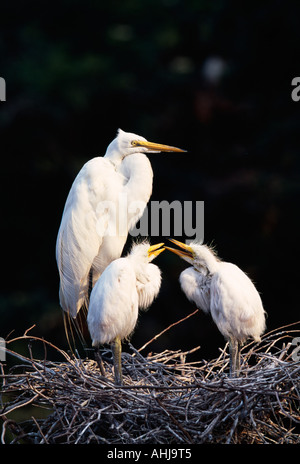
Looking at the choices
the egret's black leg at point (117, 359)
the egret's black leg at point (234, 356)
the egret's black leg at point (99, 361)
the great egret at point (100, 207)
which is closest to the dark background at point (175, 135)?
the great egret at point (100, 207)

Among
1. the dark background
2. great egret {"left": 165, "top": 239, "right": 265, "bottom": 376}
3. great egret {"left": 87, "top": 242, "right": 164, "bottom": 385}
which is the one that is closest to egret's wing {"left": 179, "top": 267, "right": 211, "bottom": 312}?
great egret {"left": 165, "top": 239, "right": 265, "bottom": 376}

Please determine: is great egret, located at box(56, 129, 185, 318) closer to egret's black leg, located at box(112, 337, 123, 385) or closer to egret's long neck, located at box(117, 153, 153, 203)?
egret's long neck, located at box(117, 153, 153, 203)

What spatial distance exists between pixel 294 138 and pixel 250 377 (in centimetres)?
370

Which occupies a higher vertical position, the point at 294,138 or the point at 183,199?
the point at 294,138

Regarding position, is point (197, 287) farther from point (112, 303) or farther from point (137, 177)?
point (137, 177)

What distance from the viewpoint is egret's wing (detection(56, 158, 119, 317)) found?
3.05 m

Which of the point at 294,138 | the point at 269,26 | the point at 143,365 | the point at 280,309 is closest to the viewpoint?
the point at 143,365

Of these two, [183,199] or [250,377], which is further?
[183,199]

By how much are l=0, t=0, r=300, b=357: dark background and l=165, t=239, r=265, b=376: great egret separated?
2.63m

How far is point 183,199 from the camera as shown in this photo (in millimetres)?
5754

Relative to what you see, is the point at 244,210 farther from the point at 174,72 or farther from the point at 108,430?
the point at 108,430

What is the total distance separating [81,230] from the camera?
3.06 meters

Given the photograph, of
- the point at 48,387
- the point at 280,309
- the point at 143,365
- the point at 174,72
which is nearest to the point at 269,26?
the point at 174,72

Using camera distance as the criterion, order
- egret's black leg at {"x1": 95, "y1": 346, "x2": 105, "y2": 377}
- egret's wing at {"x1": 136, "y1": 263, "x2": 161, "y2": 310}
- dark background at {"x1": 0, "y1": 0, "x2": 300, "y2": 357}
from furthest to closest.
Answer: dark background at {"x1": 0, "y1": 0, "x2": 300, "y2": 357} → egret's black leg at {"x1": 95, "y1": 346, "x2": 105, "y2": 377} → egret's wing at {"x1": 136, "y1": 263, "x2": 161, "y2": 310}
